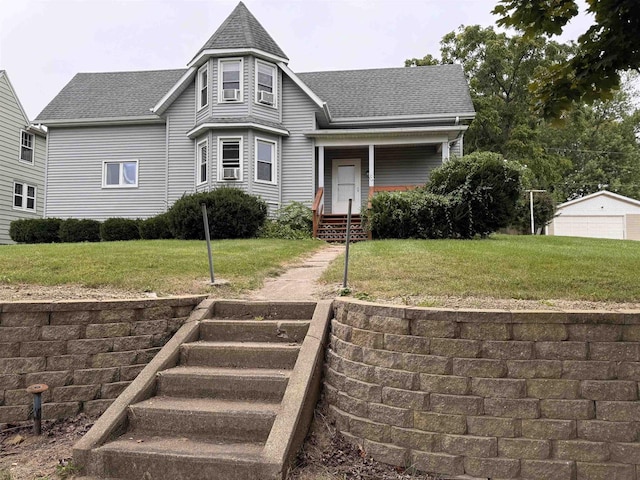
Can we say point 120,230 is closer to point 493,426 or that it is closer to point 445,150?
point 445,150

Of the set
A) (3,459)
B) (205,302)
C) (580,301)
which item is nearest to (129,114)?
(205,302)

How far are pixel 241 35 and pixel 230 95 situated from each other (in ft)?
6.81

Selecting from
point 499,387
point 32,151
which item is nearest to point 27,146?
point 32,151

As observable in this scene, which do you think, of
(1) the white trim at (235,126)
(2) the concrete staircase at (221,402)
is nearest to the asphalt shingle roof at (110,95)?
(1) the white trim at (235,126)

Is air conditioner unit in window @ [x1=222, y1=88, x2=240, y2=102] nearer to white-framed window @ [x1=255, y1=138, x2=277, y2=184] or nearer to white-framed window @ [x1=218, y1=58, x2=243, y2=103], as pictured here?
white-framed window @ [x1=218, y1=58, x2=243, y2=103]

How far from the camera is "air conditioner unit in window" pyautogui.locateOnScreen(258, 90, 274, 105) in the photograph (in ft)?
48.7

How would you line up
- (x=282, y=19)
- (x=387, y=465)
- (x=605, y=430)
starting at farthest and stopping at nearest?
1. (x=282, y=19)
2. (x=387, y=465)
3. (x=605, y=430)

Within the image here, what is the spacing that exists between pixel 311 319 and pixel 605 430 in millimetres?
2674

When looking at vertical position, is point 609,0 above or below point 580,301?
above

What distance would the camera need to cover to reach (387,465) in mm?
3549

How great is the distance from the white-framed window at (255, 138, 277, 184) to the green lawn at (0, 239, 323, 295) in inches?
226

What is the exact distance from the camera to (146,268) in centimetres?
681

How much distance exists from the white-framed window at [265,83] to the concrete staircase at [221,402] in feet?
37.0

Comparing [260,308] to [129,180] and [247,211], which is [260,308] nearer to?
[247,211]
